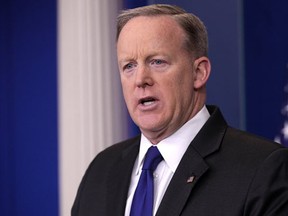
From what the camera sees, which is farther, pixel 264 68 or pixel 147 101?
pixel 264 68

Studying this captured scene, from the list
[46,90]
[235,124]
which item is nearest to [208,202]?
[235,124]

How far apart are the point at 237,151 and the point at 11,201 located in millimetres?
1852

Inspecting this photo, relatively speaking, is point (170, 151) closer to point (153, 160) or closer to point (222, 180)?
point (153, 160)

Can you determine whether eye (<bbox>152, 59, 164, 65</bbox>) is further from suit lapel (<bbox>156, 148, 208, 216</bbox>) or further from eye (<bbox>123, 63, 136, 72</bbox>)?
suit lapel (<bbox>156, 148, 208, 216</bbox>)

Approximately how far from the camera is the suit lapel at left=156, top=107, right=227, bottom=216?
5.30ft

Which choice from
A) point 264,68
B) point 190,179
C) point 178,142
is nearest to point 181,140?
point 178,142

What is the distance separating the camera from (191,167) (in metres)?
Answer: 1.67

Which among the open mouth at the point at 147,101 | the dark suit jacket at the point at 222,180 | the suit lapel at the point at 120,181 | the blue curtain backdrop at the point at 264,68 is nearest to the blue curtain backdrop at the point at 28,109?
the blue curtain backdrop at the point at 264,68

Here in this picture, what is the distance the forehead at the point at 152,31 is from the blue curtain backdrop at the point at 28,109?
52.4 inches

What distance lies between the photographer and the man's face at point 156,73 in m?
1.69

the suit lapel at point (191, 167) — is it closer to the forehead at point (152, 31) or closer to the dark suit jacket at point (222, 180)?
the dark suit jacket at point (222, 180)

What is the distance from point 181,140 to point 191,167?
0.11 m

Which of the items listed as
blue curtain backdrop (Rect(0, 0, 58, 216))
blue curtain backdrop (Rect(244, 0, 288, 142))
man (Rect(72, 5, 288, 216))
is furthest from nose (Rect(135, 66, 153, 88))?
blue curtain backdrop (Rect(0, 0, 58, 216))

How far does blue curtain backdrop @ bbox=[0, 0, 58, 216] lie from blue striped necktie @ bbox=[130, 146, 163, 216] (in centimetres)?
135
